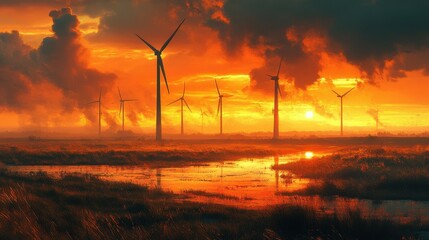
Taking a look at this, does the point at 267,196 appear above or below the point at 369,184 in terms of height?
below

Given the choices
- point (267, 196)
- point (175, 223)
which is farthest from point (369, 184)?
point (175, 223)

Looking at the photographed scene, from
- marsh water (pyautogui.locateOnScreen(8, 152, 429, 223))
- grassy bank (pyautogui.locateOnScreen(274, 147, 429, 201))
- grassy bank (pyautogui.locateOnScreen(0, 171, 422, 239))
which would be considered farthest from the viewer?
grassy bank (pyautogui.locateOnScreen(274, 147, 429, 201))

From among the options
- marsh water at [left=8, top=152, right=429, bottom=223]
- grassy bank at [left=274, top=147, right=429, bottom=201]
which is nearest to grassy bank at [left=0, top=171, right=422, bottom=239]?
marsh water at [left=8, top=152, right=429, bottom=223]

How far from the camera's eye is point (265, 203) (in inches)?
1094

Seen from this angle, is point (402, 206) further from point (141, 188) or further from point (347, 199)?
point (141, 188)

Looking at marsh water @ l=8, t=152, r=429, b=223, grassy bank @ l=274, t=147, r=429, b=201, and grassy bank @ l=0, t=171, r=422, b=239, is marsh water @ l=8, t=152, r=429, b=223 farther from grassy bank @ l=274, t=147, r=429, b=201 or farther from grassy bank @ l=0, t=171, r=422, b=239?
grassy bank @ l=274, t=147, r=429, b=201

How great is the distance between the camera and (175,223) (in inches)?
730

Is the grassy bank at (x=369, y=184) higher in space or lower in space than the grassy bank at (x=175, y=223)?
lower

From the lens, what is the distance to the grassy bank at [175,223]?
16109 millimetres

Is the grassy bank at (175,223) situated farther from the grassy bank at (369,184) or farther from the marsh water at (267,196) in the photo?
the grassy bank at (369,184)

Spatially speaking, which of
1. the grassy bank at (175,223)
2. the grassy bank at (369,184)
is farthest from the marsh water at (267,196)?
the grassy bank at (369,184)

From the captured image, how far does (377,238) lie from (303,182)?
24.4 meters

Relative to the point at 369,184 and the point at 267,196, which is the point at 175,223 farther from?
the point at 369,184

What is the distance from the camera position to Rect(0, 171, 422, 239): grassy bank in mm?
16109
